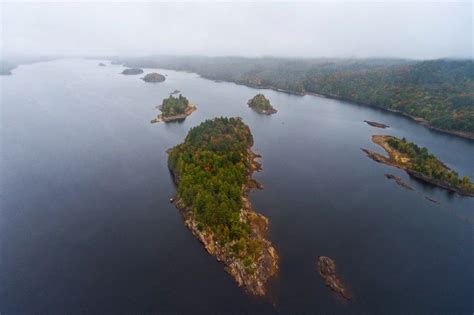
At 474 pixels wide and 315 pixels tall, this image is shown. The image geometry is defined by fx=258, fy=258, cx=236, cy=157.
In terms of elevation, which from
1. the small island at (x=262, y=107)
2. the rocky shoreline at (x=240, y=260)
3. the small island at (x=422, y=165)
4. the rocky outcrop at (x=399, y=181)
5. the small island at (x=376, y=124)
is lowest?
the rocky shoreline at (x=240, y=260)

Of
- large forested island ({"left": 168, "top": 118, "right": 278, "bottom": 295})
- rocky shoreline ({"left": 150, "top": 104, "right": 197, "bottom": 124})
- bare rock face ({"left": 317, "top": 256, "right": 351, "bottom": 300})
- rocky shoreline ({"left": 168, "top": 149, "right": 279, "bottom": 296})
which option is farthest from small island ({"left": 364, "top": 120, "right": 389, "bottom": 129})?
bare rock face ({"left": 317, "top": 256, "right": 351, "bottom": 300})

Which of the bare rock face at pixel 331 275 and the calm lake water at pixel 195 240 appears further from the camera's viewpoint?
the bare rock face at pixel 331 275

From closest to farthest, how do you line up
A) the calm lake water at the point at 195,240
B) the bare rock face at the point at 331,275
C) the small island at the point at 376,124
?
the calm lake water at the point at 195,240
the bare rock face at the point at 331,275
the small island at the point at 376,124

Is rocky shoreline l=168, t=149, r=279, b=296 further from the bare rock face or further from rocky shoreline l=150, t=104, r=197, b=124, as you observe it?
rocky shoreline l=150, t=104, r=197, b=124

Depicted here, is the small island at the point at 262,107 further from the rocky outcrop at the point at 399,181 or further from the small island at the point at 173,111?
the rocky outcrop at the point at 399,181

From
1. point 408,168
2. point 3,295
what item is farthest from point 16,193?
point 408,168

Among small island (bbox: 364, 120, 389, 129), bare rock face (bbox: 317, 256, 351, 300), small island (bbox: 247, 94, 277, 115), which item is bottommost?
bare rock face (bbox: 317, 256, 351, 300)

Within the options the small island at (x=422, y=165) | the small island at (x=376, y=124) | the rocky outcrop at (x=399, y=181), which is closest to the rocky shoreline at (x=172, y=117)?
the small island at (x=422, y=165)
